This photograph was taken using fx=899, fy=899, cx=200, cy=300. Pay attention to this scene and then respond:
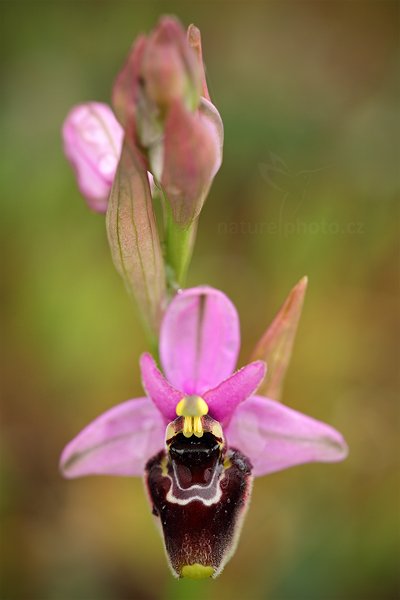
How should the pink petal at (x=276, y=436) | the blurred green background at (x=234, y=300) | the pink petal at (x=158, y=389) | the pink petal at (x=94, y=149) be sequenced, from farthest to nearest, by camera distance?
the blurred green background at (x=234, y=300), the pink petal at (x=94, y=149), the pink petal at (x=276, y=436), the pink petal at (x=158, y=389)

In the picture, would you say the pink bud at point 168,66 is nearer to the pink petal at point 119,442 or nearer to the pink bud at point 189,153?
the pink bud at point 189,153

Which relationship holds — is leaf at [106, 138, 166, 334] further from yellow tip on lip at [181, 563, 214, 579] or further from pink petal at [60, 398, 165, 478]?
yellow tip on lip at [181, 563, 214, 579]

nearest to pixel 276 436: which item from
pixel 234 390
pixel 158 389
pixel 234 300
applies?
pixel 234 390

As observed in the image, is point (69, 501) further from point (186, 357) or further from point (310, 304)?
point (186, 357)

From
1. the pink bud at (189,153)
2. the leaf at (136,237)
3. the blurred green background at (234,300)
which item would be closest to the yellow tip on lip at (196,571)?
the leaf at (136,237)

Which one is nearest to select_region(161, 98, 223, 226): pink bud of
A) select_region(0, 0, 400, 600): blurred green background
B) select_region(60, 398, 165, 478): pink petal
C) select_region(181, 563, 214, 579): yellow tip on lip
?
select_region(60, 398, 165, 478): pink petal

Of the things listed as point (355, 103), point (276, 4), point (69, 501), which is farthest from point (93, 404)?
point (276, 4)

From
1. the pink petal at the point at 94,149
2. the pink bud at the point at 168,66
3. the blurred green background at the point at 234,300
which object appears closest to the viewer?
the pink bud at the point at 168,66

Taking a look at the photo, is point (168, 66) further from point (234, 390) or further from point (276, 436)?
point (276, 436)
